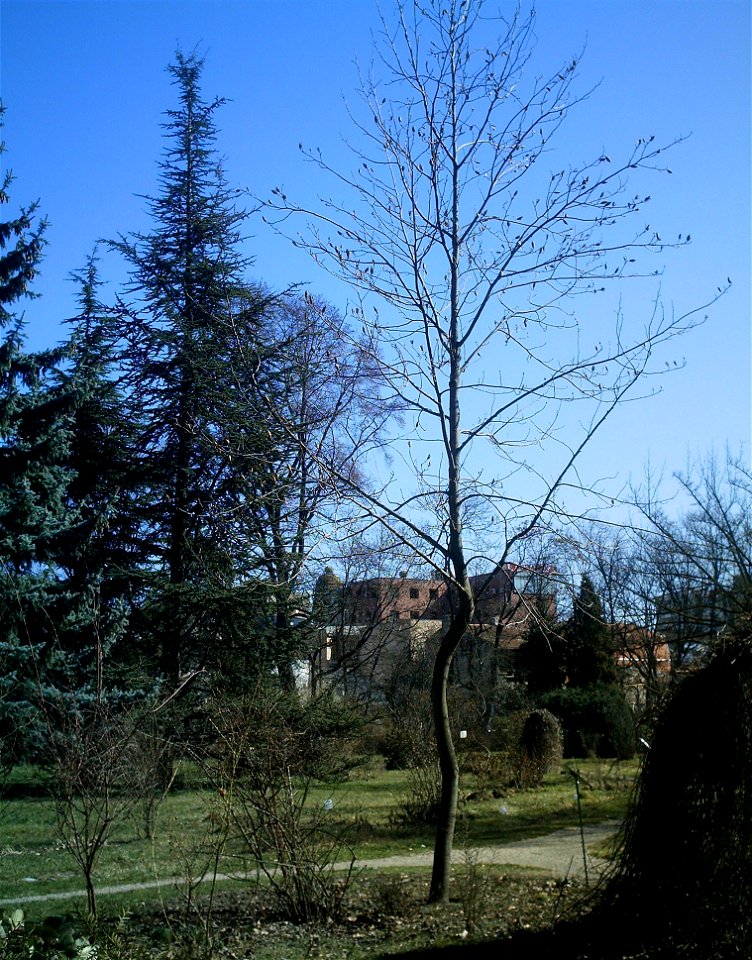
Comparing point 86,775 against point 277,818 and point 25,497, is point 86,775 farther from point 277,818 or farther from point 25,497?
point 25,497

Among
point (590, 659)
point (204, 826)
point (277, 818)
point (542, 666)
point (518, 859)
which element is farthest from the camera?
point (542, 666)

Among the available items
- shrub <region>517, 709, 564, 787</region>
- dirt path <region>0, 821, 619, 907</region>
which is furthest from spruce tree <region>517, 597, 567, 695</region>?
dirt path <region>0, 821, 619, 907</region>

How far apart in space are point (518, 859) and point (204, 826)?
5.22 meters

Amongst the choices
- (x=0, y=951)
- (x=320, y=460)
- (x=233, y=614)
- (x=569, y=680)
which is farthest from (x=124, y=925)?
(x=569, y=680)

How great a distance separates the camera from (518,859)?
11594mm

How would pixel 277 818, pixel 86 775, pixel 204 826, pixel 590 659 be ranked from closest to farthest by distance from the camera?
pixel 277 818 → pixel 86 775 → pixel 204 826 → pixel 590 659

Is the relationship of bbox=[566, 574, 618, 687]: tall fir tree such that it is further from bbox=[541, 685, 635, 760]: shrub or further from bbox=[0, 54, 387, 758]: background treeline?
bbox=[0, 54, 387, 758]: background treeline

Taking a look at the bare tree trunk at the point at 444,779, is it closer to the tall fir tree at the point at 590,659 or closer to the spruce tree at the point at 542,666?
the tall fir tree at the point at 590,659

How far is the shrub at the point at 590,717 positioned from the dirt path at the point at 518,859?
937 cm

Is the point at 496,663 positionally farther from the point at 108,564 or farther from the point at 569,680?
the point at 108,564

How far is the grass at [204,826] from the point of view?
10.4m

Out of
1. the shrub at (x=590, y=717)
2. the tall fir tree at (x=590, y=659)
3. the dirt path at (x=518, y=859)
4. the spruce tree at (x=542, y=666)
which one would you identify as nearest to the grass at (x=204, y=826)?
the dirt path at (x=518, y=859)

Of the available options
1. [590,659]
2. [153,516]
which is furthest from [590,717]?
[153,516]

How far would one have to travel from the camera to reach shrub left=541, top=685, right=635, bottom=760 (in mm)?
23250
